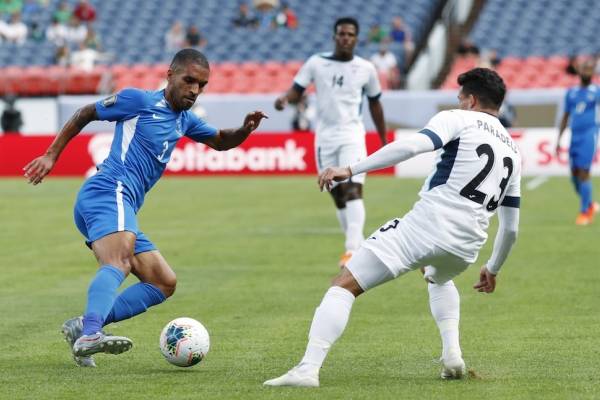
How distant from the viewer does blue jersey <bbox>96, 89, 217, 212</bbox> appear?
8.09 m

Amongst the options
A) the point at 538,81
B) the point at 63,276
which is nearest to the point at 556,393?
the point at 63,276

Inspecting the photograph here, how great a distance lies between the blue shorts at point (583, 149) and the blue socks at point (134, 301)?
38.2 ft

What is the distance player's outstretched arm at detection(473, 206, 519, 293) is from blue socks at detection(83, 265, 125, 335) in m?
2.25

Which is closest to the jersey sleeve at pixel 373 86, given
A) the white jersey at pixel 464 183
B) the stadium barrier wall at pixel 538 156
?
the white jersey at pixel 464 183

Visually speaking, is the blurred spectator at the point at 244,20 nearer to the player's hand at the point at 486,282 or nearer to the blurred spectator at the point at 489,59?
the blurred spectator at the point at 489,59

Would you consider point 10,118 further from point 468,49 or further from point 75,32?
point 468,49

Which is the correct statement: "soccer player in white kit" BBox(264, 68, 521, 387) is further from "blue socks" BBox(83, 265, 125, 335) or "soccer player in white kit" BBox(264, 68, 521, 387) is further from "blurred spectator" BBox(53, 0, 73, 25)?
"blurred spectator" BBox(53, 0, 73, 25)

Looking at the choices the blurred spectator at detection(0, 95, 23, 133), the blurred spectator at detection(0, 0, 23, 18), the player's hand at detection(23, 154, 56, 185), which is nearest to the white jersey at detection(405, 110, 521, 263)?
the player's hand at detection(23, 154, 56, 185)

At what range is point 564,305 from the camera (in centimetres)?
1071

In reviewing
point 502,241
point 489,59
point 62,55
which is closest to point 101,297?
point 502,241

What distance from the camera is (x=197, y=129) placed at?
28.4ft

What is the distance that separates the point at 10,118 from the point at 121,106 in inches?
999

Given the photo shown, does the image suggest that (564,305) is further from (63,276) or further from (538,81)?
(538,81)

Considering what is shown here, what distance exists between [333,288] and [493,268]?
1.14m
